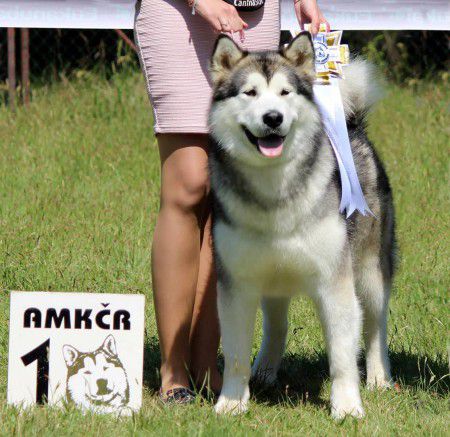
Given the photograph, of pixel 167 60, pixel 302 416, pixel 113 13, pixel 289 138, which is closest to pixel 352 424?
pixel 302 416

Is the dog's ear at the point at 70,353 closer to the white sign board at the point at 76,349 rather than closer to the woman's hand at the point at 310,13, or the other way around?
the white sign board at the point at 76,349

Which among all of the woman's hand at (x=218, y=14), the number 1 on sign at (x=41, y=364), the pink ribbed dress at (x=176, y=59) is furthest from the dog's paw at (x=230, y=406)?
the woman's hand at (x=218, y=14)

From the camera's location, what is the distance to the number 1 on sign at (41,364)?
3.25m

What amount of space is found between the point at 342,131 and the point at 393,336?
1.26m

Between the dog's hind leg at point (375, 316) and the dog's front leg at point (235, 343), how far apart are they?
0.63 m

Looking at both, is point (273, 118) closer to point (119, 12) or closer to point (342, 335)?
point (342, 335)

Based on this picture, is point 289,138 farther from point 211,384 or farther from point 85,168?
point 85,168

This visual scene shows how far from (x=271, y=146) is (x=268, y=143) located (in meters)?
0.01

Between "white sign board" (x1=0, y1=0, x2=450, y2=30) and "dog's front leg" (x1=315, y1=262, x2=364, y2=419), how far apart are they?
10.3 feet

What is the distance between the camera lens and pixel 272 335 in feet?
13.1

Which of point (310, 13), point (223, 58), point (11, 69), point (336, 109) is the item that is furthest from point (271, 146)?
point (11, 69)

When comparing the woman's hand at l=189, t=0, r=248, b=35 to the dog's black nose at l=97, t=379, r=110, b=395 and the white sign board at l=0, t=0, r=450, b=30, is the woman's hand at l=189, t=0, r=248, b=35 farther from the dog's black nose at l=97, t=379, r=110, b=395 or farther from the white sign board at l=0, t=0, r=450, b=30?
the white sign board at l=0, t=0, r=450, b=30

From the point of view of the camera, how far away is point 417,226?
18.6ft

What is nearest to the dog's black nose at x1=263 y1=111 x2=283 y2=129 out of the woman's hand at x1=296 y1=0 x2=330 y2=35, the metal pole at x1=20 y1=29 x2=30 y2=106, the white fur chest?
the white fur chest
